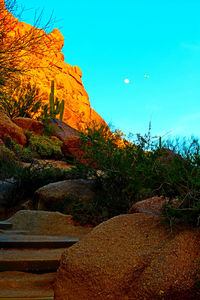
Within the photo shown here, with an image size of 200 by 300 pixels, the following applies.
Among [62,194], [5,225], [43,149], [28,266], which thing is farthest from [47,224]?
[43,149]

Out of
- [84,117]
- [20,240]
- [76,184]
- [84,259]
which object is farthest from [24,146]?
[84,117]

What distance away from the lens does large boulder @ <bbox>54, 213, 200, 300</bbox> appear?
237 centimetres

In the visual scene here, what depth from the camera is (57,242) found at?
175 inches

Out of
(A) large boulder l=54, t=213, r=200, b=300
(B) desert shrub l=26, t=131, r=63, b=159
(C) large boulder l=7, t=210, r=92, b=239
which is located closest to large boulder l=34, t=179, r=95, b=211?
(C) large boulder l=7, t=210, r=92, b=239

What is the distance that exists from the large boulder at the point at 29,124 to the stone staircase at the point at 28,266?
15.7 m

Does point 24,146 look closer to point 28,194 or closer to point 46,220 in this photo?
point 28,194

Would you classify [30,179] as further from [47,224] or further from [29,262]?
[29,262]

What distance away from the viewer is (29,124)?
1998 cm

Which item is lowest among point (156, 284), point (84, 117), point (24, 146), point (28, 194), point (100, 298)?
point (100, 298)

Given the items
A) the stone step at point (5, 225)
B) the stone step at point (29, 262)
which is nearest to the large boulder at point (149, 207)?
the stone step at point (29, 262)

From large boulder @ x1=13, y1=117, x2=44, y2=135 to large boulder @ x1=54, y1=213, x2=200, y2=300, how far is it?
17.6 m

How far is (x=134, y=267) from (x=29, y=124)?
18344 millimetres

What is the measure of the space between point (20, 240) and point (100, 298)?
2285 mm

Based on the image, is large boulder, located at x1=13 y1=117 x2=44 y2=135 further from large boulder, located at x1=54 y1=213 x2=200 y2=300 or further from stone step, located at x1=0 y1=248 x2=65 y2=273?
large boulder, located at x1=54 y1=213 x2=200 y2=300
